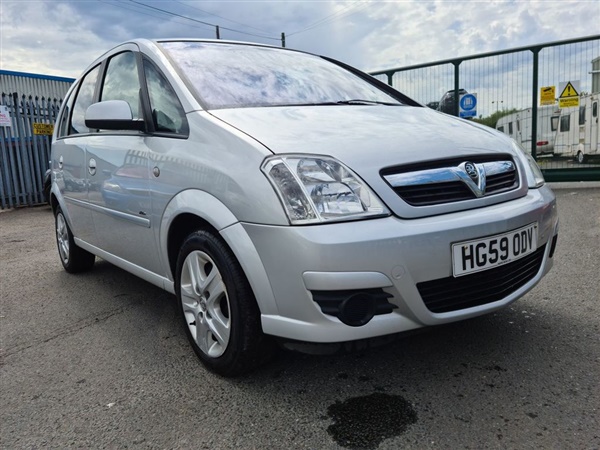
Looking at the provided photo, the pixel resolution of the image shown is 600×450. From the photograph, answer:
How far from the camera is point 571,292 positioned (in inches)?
127

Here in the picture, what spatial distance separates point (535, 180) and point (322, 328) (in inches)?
56.3

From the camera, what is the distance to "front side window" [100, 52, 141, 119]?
2.95m

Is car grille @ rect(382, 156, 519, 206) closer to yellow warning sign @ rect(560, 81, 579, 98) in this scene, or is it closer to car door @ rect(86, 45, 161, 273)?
car door @ rect(86, 45, 161, 273)

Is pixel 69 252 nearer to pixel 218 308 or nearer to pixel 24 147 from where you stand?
pixel 218 308

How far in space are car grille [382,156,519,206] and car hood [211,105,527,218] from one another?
0.03m

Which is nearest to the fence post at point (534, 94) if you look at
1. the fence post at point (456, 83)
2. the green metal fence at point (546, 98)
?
the green metal fence at point (546, 98)

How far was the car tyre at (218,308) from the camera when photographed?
2086mm

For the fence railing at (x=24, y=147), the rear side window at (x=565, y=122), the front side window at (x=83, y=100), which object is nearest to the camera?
the front side window at (x=83, y=100)

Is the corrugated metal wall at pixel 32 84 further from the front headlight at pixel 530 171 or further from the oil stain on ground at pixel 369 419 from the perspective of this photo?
the oil stain on ground at pixel 369 419

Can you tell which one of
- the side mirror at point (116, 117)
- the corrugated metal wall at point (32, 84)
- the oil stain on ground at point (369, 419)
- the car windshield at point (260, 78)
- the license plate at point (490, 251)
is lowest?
the oil stain on ground at point (369, 419)

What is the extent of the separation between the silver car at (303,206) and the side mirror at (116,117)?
0.01m

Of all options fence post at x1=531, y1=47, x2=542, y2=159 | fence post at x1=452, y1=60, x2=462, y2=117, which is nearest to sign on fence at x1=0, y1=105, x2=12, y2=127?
fence post at x1=452, y1=60, x2=462, y2=117

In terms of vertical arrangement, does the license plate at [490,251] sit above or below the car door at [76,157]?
below

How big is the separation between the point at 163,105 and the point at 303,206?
1.20 meters
